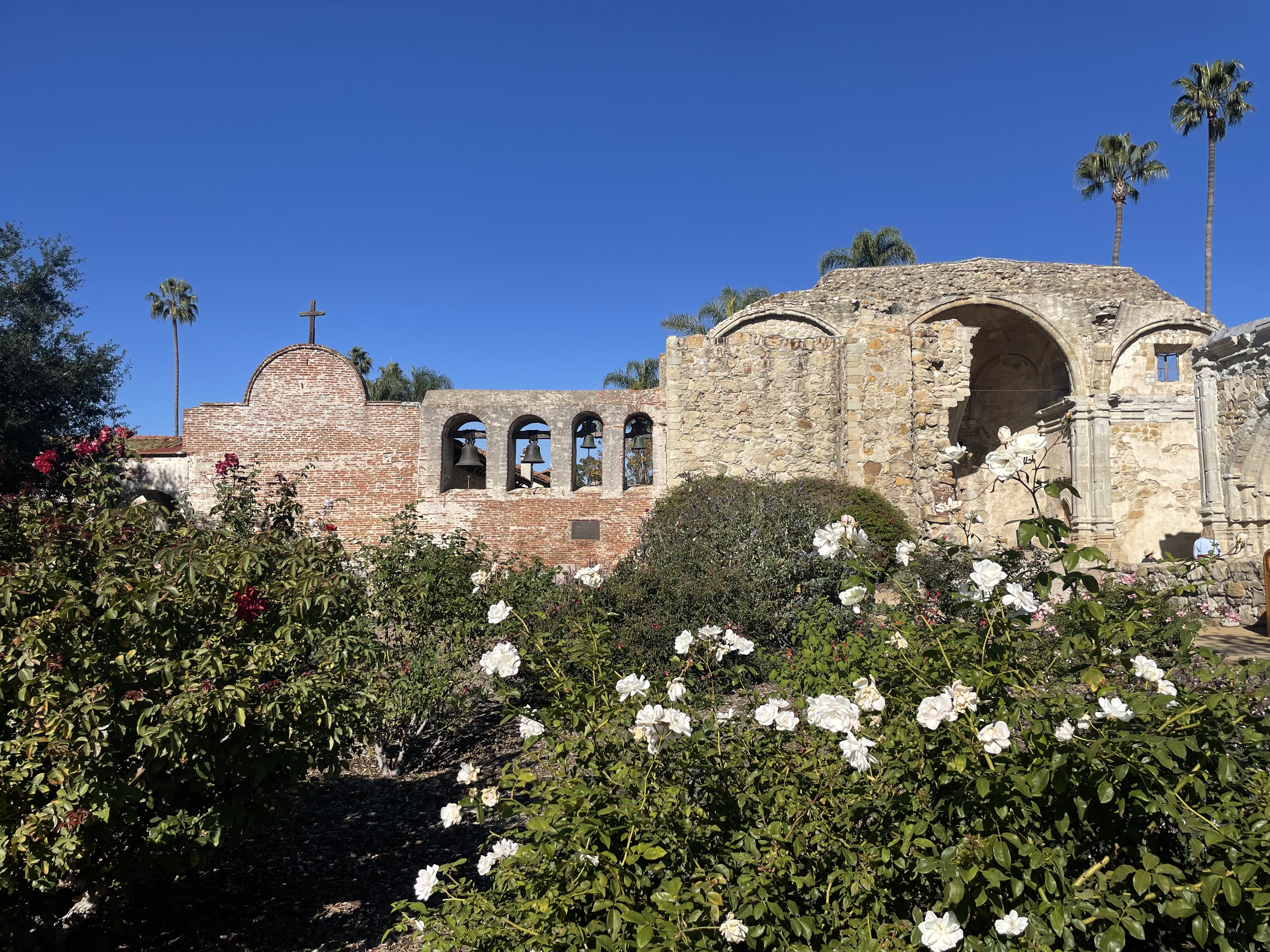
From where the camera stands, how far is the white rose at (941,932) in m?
1.65

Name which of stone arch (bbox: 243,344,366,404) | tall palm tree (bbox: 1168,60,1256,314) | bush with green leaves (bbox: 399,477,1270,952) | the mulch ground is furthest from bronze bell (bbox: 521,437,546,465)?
tall palm tree (bbox: 1168,60,1256,314)

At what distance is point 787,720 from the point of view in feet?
7.20

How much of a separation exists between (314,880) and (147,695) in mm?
1912

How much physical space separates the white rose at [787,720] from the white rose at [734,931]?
593 millimetres

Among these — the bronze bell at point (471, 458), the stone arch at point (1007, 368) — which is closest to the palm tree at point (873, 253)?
the stone arch at point (1007, 368)

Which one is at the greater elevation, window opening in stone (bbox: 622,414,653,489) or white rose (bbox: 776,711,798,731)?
window opening in stone (bbox: 622,414,653,489)

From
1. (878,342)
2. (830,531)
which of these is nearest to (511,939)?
(830,531)

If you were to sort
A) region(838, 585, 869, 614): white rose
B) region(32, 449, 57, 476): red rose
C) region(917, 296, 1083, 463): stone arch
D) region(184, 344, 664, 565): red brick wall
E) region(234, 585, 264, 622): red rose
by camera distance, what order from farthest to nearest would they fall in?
region(917, 296, 1083, 463): stone arch
region(184, 344, 664, 565): red brick wall
region(32, 449, 57, 476): red rose
region(234, 585, 264, 622): red rose
region(838, 585, 869, 614): white rose

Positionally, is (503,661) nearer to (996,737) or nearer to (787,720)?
(787,720)

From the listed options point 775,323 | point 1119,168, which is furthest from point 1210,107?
point 775,323

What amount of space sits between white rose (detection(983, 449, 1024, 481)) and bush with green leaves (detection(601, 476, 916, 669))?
446 centimetres

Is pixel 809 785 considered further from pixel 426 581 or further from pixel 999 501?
pixel 999 501

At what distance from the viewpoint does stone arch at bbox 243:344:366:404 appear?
47.2ft

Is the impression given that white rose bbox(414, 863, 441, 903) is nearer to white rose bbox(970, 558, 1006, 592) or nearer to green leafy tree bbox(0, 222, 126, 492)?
white rose bbox(970, 558, 1006, 592)
